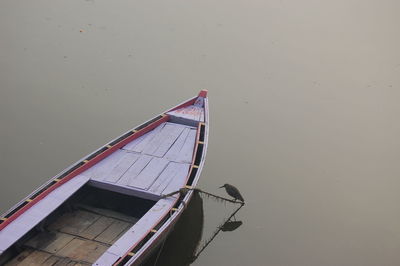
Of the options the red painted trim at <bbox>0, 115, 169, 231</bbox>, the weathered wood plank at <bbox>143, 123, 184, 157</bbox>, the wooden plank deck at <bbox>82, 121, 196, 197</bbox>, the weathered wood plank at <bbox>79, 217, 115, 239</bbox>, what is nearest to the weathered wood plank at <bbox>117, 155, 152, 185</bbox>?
the wooden plank deck at <bbox>82, 121, 196, 197</bbox>

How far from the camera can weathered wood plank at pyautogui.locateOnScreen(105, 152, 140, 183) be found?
5309mm

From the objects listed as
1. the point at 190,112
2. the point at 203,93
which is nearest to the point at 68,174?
the point at 190,112

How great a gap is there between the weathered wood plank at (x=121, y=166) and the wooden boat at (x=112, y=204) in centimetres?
1

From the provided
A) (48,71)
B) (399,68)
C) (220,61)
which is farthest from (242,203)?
(399,68)

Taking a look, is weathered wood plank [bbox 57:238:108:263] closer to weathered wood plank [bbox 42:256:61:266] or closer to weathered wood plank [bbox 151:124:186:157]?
weathered wood plank [bbox 42:256:61:266]

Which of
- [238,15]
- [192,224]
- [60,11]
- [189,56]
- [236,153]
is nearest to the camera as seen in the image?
[192,224]

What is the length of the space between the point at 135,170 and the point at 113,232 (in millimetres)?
924

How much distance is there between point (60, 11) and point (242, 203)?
23.3ft

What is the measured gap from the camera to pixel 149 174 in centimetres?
543

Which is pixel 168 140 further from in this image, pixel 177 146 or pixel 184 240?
pixel 184 240

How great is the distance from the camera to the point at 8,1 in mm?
9719

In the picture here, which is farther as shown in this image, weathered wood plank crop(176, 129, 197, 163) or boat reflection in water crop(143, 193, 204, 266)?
weathered wood plank crop(176, 129, 197, 163)

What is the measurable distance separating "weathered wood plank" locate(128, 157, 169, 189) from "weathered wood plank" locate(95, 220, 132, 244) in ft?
1.75

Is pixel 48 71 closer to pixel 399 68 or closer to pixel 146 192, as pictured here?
pixel 146 192
